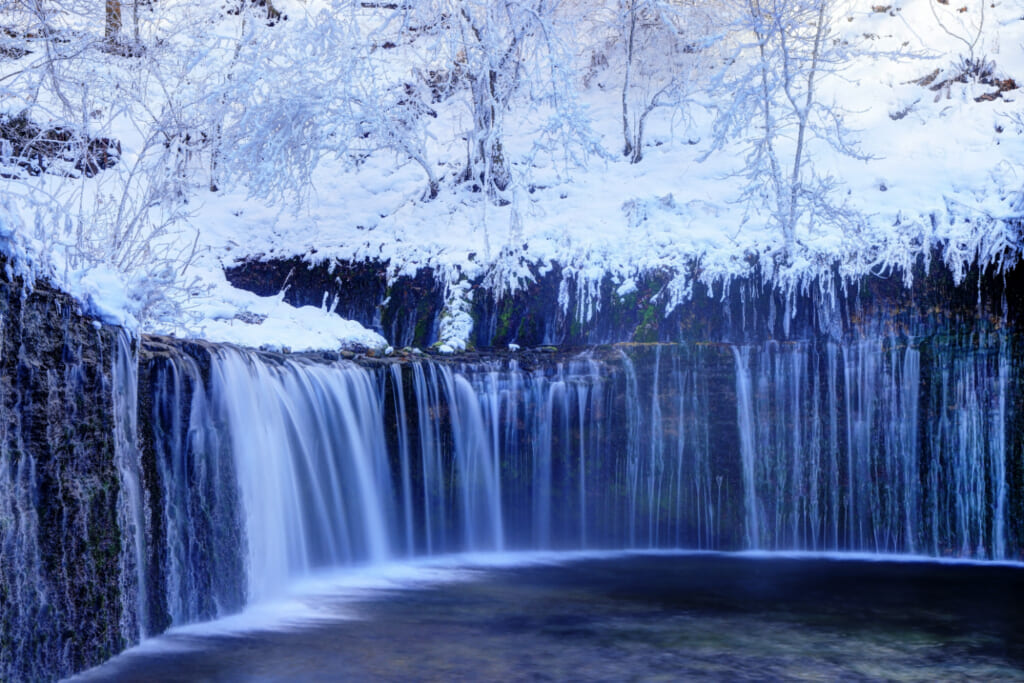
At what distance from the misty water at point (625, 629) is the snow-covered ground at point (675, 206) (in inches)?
128

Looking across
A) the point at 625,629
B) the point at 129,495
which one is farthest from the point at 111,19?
the point at 625,629

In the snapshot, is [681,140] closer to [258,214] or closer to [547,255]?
[547,255]

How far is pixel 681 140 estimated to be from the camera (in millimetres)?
15492

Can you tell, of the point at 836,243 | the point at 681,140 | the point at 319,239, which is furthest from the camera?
the point at 681,140

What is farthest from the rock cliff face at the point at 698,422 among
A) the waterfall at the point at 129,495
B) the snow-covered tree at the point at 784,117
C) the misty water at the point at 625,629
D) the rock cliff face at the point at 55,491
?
the rock cliff face at the point at 55,491

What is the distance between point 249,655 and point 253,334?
15.6ft

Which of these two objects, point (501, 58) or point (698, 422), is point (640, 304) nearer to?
point (698, 422)

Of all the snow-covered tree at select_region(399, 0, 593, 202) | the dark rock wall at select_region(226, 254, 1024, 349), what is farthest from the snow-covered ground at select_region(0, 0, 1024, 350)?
the snow-covered tree at select_region(399, 0, 593, 202)

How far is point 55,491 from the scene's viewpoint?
4.93 metres

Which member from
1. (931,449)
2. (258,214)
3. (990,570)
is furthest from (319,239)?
(990,570)

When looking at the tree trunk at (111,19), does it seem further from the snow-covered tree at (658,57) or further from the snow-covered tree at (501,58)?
the snow-covered tree at (658,57)

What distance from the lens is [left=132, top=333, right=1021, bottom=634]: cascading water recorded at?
31.8 feet

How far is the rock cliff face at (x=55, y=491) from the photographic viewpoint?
4.55 metres

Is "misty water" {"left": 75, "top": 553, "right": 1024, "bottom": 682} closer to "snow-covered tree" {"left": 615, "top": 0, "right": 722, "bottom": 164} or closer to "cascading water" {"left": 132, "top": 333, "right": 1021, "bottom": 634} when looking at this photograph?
"cascading water" {"left": 132, "top": 333, "right": 1021, "bottom": 634}
